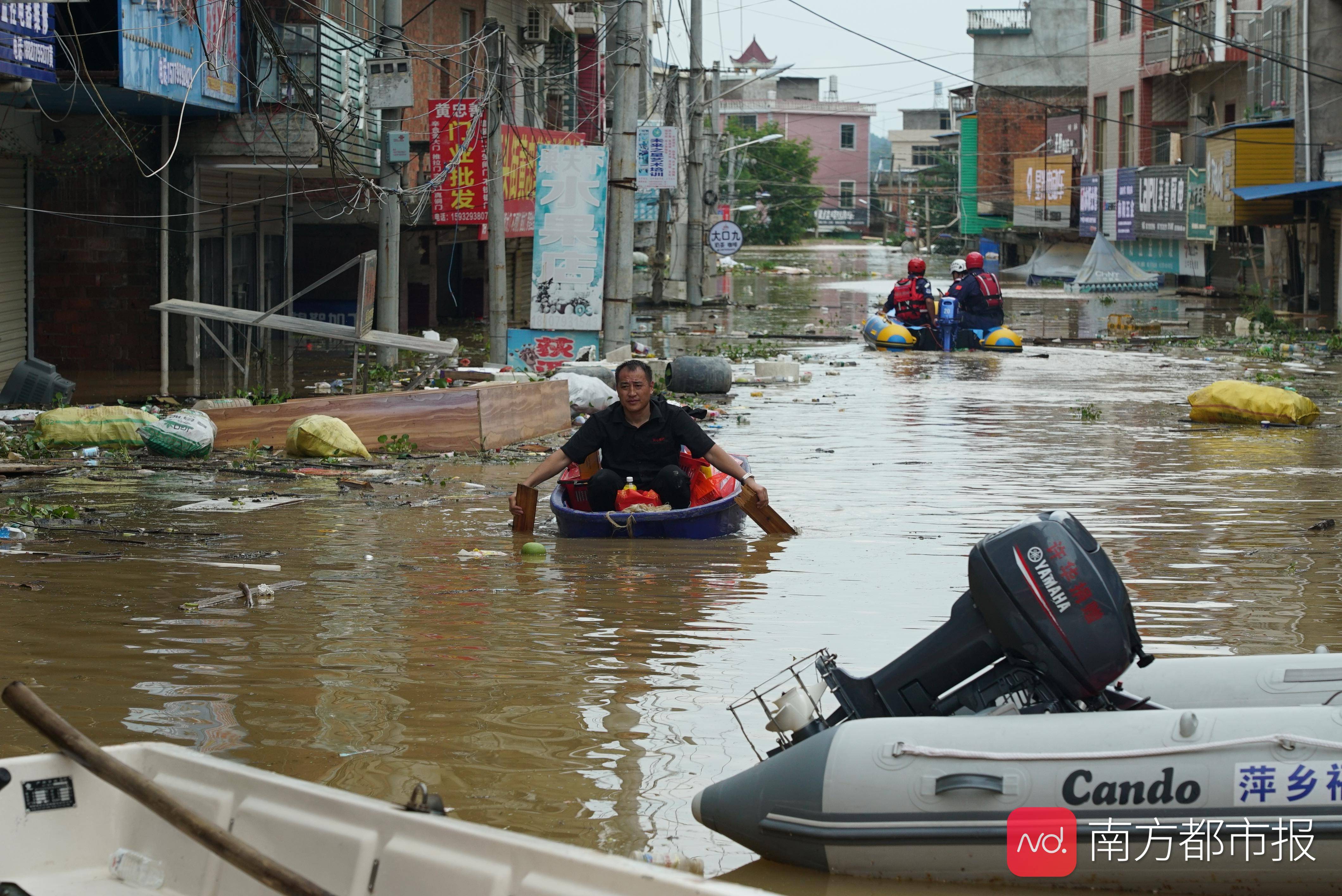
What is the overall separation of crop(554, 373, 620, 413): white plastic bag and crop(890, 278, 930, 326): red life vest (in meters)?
11.4

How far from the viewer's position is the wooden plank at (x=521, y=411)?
49.1 ft

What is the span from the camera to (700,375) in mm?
20375

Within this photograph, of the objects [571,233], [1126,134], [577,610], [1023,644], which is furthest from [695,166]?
[1023,644]

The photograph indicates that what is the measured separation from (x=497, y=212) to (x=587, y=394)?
13.2 ft

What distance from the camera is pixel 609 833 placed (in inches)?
199

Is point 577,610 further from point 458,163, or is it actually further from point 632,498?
point 458,163

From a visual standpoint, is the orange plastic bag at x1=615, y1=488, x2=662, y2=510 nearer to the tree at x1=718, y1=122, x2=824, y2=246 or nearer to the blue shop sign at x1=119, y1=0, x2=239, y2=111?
the blue shop sign at x1=119, y1=0, x2=239, y2=111

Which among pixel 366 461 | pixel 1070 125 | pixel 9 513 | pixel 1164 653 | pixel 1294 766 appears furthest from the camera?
pixel 1070 125

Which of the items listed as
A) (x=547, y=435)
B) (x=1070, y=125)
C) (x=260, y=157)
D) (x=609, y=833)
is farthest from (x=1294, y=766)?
(x=1070, y=125)

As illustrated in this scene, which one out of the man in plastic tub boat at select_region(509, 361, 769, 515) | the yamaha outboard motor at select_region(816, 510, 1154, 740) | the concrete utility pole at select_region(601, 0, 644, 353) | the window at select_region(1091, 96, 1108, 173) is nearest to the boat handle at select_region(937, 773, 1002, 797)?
the yamaha outboard motor at select_region(816, 510, 1154, 740)

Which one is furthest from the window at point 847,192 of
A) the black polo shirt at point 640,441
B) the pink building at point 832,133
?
the black polo shirt at point 640,441

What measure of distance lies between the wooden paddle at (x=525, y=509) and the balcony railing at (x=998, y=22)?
65948 mm

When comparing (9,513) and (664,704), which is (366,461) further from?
(664,704)

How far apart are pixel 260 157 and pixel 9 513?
10.8m
